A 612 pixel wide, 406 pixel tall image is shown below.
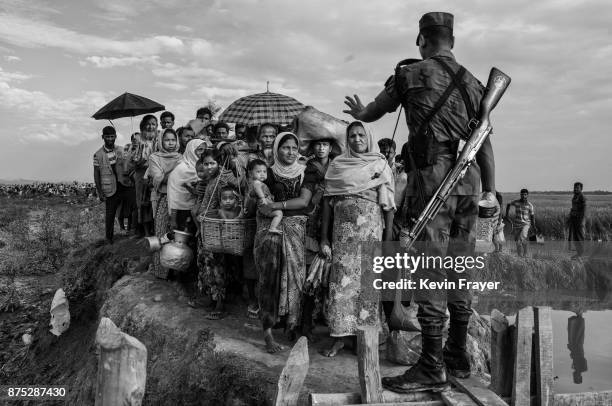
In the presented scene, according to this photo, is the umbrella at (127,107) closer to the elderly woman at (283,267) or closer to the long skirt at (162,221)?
the long skirt at (162,221)

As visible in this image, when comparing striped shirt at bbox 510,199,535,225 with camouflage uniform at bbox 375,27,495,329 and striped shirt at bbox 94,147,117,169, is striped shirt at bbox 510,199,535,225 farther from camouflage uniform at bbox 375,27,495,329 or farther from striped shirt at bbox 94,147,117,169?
camouflage uniform at bbox 375,27,495,329

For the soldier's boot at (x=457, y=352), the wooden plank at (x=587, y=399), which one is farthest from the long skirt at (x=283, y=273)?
the wooden plank at (x=587, y=399)

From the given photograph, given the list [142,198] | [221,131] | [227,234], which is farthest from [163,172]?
[227,234]

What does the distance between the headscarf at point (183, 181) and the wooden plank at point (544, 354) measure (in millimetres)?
4254

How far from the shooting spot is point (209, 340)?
470 centimetres

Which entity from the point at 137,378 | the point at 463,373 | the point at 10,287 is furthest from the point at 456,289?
the point at 10,287

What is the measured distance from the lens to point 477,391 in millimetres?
2945

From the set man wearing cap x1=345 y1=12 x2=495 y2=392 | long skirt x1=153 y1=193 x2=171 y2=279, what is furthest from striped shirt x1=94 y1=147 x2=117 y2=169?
man wearing cap x1=345 y1=12 x2=495 y2=392

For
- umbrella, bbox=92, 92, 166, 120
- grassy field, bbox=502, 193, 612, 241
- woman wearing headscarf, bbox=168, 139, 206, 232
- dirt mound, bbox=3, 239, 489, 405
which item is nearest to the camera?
dirt mound, bbox=3, 239, 489, 405

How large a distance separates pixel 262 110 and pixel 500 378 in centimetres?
454

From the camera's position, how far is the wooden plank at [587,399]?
3.00m

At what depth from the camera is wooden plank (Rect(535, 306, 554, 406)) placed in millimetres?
2885

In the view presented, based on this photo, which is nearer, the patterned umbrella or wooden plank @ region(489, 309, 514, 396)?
wooden plank @ region(489, 309, 514, 396)

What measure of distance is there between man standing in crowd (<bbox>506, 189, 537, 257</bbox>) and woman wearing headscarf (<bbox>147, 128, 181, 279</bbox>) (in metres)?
9.35
